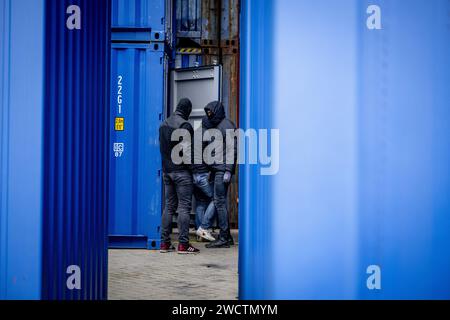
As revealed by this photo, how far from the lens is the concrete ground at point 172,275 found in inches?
198

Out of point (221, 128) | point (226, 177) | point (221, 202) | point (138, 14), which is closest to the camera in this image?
point (138, 14)

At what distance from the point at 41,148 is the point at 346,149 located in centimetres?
158

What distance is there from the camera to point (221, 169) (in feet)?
26.1

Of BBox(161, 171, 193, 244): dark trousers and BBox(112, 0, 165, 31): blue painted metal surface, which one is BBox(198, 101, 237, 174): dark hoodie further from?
BBox(112, 0, 165, 31): blue painted metal surface

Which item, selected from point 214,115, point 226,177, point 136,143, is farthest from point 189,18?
point 226,177

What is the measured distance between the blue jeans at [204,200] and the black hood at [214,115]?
72 centimetres

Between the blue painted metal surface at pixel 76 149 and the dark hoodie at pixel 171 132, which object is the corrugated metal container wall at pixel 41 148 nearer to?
the blue painted metal surface at pixel 76 149

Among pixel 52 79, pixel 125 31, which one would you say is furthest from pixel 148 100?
pixel 52 79

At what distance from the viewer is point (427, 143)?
2955mm

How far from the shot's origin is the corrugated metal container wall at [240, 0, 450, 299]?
292cm

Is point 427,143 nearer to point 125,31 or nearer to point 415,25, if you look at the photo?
point 415,25

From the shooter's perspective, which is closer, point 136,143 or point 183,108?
point 183,108

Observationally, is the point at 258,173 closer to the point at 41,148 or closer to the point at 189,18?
the point at 41,148
